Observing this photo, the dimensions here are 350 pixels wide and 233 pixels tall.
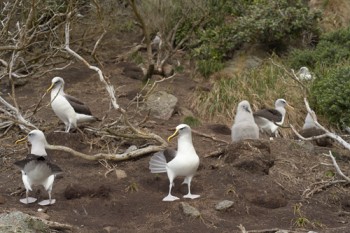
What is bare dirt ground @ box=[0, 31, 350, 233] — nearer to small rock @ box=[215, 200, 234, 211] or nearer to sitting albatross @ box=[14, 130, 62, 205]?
small rock @ box=[215, 200, 234, 211]

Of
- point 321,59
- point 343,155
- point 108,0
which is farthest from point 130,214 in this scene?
point 108,0

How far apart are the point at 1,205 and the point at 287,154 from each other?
3.82 m

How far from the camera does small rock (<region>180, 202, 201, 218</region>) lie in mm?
7327

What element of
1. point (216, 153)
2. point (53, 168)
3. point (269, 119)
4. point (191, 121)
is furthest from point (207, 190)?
point (191, 121)

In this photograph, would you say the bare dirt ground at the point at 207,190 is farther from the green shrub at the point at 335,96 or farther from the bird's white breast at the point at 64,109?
the green shrub at the point at 335,96

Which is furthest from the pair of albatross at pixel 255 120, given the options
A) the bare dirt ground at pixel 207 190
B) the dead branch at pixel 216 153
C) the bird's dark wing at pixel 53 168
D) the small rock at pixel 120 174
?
the bird's dark wing at pixel 53 168

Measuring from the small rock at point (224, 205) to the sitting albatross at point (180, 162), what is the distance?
312mm

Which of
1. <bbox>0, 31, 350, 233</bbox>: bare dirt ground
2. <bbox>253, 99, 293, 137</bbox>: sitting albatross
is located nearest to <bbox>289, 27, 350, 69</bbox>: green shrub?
<bbox>253, 99, 293, 137</bbox>: sitting albatross

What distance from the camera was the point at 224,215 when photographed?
295 inches

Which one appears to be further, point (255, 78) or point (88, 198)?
point (255, 78)

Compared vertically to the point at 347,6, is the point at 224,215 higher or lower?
lower

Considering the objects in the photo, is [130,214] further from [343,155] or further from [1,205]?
[343,155]

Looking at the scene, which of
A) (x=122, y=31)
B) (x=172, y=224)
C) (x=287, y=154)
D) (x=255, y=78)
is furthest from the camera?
(x=122, y=31)

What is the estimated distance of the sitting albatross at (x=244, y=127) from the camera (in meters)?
9.02
